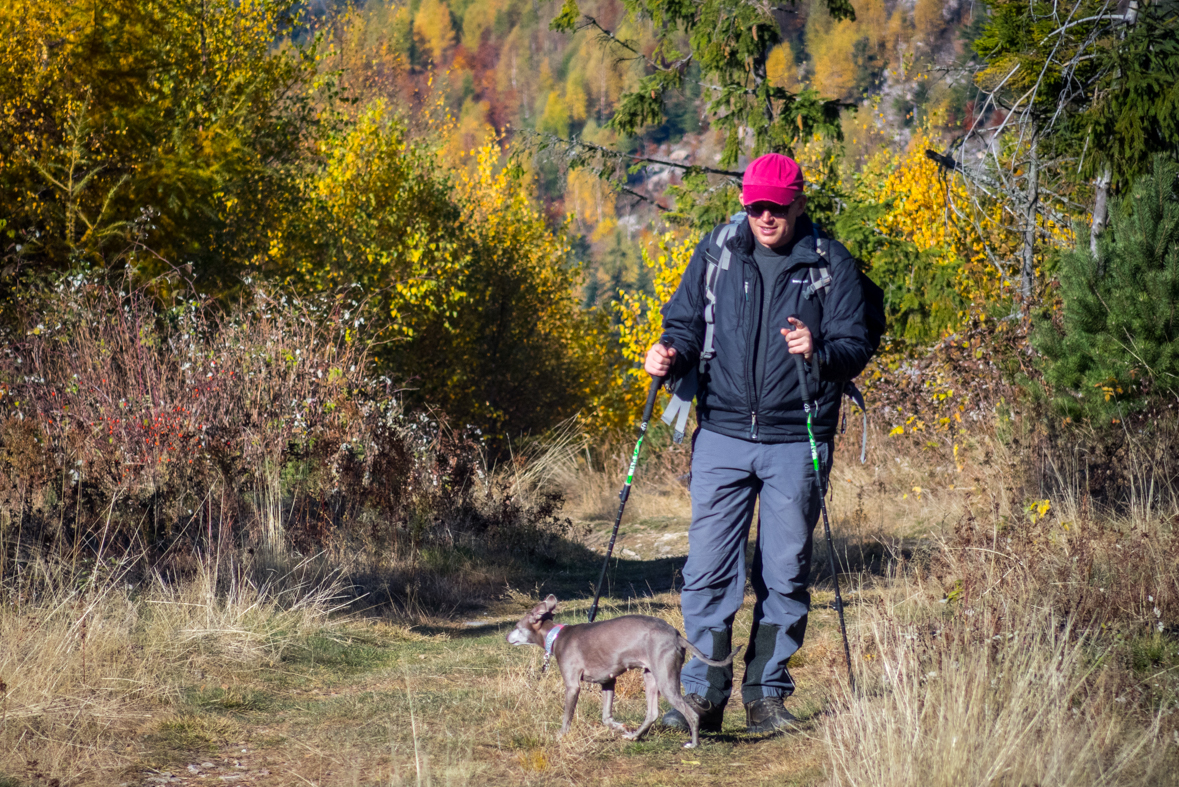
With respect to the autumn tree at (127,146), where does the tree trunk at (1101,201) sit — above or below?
below

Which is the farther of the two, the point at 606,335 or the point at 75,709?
the point at 606,335

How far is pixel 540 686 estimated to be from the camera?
16.5ft

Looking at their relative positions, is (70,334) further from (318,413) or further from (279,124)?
(279,124)

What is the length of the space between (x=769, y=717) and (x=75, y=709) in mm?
2782

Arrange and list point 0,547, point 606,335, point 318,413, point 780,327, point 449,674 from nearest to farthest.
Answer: point 780,327 → point 449,674 → point 0,547 → point 318,413 → point 606,335

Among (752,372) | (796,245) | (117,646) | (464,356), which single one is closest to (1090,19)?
(796,245)

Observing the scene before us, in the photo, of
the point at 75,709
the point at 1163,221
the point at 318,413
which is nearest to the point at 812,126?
the point at 1163,221

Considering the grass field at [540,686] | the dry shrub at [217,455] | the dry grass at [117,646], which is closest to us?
the grass field at [540,686]

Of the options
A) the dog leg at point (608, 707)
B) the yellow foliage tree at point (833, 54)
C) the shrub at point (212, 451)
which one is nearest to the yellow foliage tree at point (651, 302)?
the shrub at point (212, 451)

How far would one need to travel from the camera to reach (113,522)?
745 cm

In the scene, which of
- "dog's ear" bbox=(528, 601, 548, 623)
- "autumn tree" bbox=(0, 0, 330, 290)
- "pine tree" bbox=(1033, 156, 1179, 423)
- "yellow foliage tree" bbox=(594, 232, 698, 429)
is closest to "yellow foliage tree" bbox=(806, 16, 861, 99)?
"yellow foliage tree" bbox=(594, 232, 698, 429)

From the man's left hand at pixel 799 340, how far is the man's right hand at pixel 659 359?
450 millimetres

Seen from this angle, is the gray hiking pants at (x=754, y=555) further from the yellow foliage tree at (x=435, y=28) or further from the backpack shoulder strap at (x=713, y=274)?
the yellow foliage tree at (x=435, y=28)

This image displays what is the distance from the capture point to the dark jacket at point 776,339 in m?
4.43
